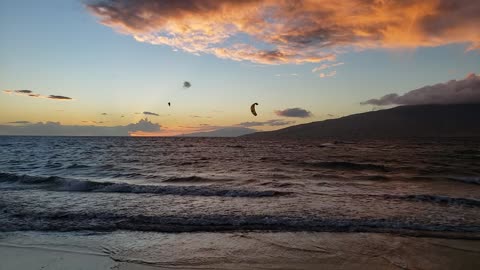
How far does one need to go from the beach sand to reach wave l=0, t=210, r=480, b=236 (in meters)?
0.62

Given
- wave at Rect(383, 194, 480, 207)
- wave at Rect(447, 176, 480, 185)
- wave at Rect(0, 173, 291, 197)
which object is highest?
wave at Rect(0, 173, 291, 197)

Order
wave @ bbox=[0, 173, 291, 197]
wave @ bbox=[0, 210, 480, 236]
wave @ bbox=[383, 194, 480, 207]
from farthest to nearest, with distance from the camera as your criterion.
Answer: wave @ bbox=[0, 173, 291, 197], wave @ bbox=[383, 194, 480, 207], wave @ bbox=[0, 210, 480, 236]

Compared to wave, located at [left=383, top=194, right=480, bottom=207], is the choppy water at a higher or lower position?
higher

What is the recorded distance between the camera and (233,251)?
27.0 feet

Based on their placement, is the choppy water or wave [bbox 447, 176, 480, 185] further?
wave [bbox 447, 176, 480, 185]

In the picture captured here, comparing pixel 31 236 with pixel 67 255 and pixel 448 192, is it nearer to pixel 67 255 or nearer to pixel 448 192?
pixel 67 255

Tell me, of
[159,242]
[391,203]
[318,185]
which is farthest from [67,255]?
[318,185]

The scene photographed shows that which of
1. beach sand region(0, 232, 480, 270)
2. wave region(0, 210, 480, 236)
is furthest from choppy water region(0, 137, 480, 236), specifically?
beach sand region(0, 232, 480, 270)

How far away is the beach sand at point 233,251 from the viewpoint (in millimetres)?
7395

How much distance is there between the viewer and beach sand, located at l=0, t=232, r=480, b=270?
7395mm

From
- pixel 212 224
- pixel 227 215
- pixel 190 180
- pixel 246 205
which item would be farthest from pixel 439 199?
pixel 190 180

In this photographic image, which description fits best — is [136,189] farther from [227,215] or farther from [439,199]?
[439,199]

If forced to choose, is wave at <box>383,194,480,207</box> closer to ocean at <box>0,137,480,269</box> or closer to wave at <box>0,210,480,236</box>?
ocean at <box>0,137,480,269</box>

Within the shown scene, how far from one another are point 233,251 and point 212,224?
2.76m
